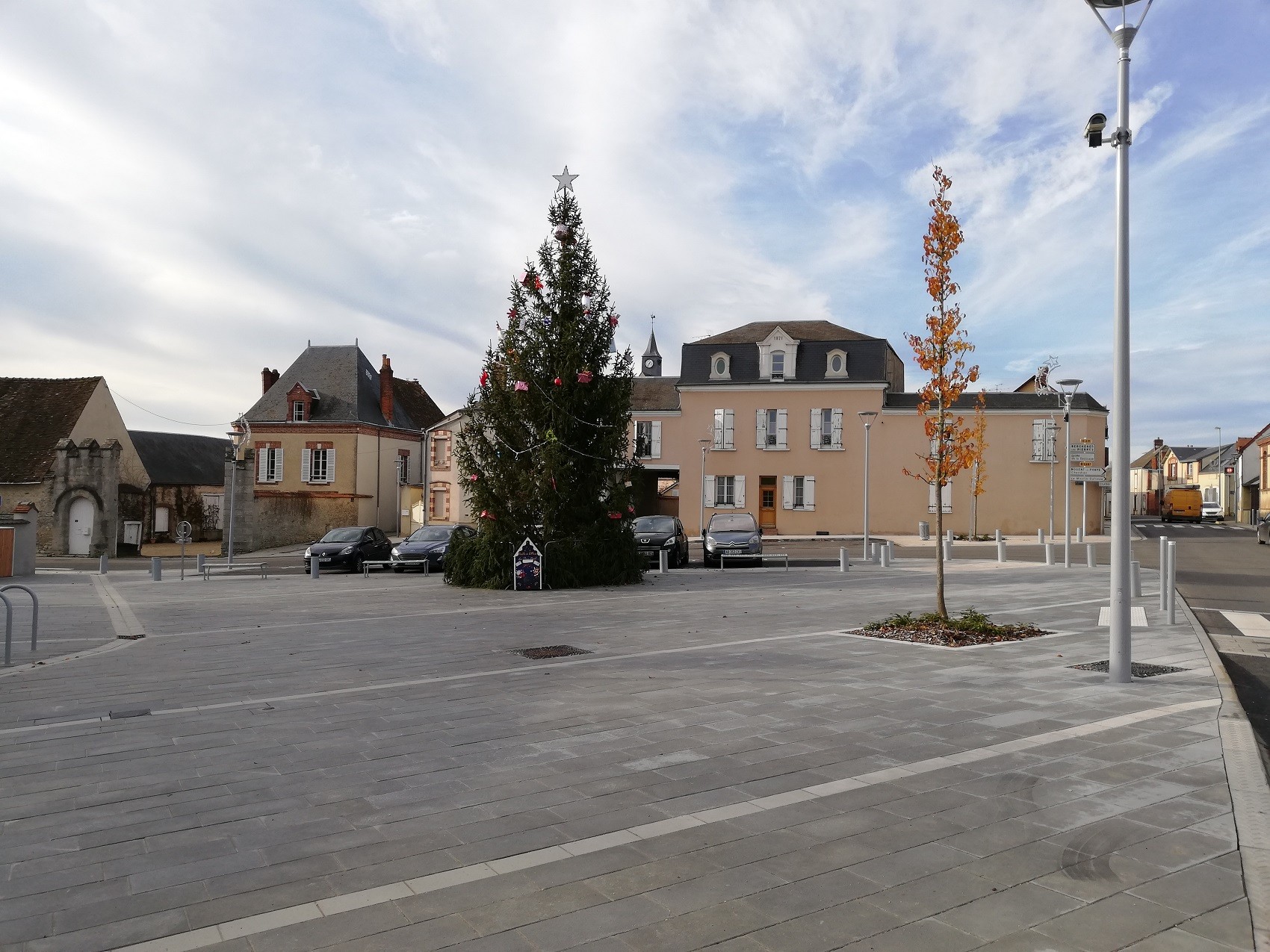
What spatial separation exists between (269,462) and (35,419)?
12.8m

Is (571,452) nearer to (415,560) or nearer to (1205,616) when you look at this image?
(415,560)

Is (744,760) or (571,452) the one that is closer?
(744,760)

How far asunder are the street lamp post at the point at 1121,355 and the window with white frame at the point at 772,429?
38476 millimetres

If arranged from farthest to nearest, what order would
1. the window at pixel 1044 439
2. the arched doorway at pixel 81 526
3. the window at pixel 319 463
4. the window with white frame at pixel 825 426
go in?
the window at pixel 319 463 < the window with white frame at pixel 825 426 < the window at pixel 1044 439 < the arched doorway at pixel 81 526

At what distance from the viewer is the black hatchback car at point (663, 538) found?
25.1 m

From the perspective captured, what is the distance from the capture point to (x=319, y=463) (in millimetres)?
51469

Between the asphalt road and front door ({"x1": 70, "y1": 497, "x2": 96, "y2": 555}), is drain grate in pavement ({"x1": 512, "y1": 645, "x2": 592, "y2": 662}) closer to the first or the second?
the asphalt road

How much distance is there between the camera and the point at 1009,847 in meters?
4.25

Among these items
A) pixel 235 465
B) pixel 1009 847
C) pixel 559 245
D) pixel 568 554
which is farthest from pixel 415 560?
pixel 1009 847

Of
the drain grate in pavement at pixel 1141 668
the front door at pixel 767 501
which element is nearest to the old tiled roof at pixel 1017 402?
the front door at pixel 767 501

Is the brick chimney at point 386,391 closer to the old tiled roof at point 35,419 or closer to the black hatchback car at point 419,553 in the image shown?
the old tiled roof at point 35,419

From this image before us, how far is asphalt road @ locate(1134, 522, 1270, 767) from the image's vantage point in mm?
8141

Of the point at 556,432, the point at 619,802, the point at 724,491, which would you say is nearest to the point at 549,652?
the point at 619,802

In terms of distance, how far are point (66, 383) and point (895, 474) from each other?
4057 cm
